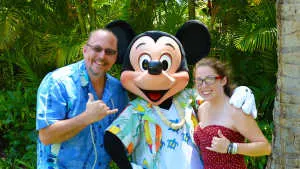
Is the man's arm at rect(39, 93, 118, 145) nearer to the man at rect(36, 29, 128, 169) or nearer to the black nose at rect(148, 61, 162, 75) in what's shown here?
the man at rect(36, 29, 128, 169)

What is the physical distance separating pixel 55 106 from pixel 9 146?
3256 millimetres

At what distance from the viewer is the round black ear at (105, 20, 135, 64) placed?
11.7ft

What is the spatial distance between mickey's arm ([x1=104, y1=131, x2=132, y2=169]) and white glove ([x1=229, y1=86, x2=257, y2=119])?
745 millimetres

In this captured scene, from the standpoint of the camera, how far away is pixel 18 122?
6023 millimetres

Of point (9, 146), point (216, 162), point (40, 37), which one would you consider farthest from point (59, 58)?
point (216, 162)

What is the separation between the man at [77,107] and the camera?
313 centimetres

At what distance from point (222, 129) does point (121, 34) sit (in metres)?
1.08

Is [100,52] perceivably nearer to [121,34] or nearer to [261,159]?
[121,34]

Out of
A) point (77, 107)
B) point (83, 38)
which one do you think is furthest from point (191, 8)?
point (77, 107)

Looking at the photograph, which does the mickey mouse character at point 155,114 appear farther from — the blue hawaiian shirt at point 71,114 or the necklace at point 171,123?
the blue hawaiian shirt at point 71,114

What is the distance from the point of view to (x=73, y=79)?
10.7ft

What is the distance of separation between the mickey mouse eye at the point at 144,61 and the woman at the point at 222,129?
0.34 m

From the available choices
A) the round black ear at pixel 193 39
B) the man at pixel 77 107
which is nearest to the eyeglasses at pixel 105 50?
the man at pixel 77 107

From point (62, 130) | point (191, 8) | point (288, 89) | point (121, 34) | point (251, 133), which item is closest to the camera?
point (288, 89)
